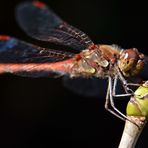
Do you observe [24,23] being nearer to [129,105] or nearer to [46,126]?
[46,126]

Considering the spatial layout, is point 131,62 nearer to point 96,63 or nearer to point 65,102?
point 96,63

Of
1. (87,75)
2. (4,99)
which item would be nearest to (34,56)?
(87,75)

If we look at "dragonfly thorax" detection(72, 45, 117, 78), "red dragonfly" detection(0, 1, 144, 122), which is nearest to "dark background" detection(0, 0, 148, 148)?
"red dragonfly" detection(0, 1, 144, 122)

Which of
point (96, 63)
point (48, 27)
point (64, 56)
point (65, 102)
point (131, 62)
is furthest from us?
point (65, 102)

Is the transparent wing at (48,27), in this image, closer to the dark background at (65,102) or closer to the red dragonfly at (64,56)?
the red dragonfly at (64,56)

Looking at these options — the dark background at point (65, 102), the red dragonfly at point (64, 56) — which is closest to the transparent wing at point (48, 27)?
the red dragonfly at point (64, 56)

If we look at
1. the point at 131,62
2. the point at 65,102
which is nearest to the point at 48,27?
the point at 131,62
